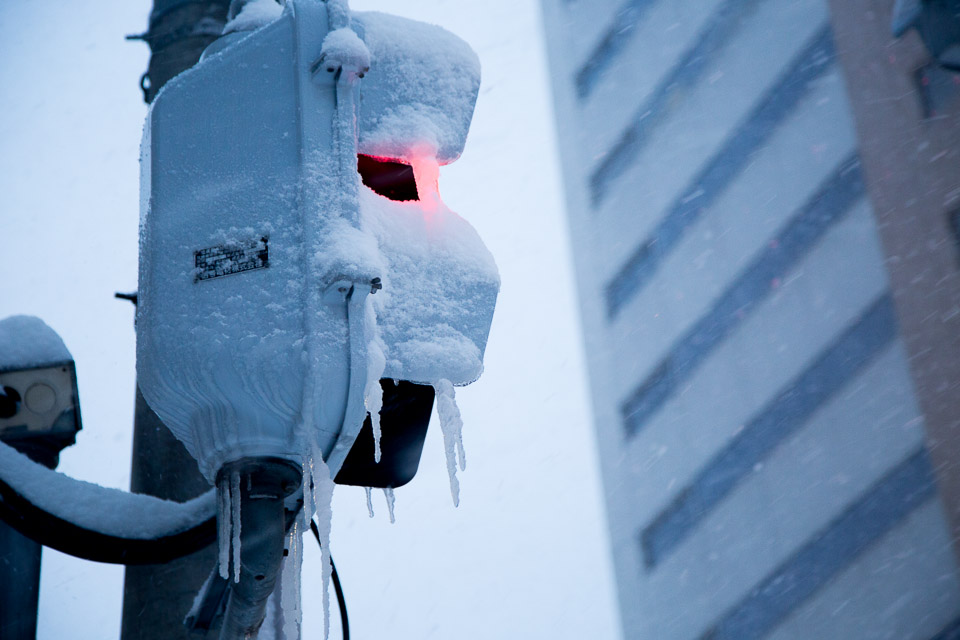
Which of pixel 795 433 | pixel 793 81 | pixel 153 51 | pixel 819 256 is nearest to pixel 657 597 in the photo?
pixel 795 433

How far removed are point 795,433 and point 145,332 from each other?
43.0 feet

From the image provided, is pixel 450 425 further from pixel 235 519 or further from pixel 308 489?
pixel 235 519

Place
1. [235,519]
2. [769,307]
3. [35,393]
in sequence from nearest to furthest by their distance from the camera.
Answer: [235,519] < [35,393] < [769,307]

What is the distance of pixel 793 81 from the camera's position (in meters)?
13.8

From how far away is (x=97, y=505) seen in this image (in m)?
1.66

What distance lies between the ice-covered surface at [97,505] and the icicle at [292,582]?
0.41 metres

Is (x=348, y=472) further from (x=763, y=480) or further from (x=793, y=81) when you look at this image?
(x=793, y=81)

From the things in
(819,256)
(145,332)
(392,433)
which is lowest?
(819,256)

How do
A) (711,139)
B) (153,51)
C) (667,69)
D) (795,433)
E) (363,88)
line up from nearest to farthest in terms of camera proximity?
1. (363,88)
2. (153,51)
3. (795,433)
4. (711,139)
5. (667,69)

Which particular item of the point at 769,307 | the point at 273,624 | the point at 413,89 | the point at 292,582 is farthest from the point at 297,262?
the point at 769,307

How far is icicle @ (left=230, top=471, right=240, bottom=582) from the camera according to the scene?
45.4 inches

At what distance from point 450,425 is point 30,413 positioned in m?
1.22

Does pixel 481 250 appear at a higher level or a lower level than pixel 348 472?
higher

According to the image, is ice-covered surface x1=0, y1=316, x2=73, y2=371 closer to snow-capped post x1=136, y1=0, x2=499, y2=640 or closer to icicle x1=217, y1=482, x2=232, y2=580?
snow-capped post x1=136, y1=0, x2=499, y2=640
